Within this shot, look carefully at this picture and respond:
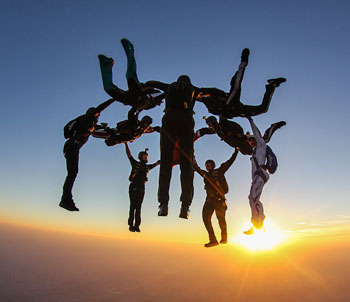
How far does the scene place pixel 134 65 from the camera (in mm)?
4477

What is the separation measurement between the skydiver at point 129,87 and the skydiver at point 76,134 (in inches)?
32.6

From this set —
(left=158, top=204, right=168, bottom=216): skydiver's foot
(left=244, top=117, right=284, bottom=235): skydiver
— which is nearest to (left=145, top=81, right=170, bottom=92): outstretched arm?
(left=244, top=117, right=284, bottom=235): skydiver

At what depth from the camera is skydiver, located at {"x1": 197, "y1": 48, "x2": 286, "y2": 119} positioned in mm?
4789

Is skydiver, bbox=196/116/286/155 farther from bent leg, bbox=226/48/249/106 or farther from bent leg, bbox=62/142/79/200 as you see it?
bent leg, bbox=62/142/79/200

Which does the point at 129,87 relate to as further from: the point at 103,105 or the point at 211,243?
the point at 211,243

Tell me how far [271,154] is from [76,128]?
176 inches

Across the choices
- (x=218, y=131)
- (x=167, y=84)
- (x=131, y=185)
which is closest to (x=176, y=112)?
(x=167, y=84)

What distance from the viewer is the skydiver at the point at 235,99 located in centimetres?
479

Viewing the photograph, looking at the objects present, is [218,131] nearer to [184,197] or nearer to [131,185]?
[184,197]

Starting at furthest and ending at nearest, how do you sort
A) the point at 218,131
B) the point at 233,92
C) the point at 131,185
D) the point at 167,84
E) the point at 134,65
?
the point at 131,185 < the point at 218,131 < the point at 167,84 < the point at 233,92 < the point at 134,65

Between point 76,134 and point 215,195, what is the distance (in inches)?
168

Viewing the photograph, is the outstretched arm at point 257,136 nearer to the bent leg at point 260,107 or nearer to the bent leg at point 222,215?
the bent leg at point 260,107

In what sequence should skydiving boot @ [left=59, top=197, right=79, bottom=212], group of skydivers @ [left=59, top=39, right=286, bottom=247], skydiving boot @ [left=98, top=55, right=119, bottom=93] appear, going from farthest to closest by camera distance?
skydiving boot @ [left=59, top=197, right=79, bottom=212]
group of skydivers @ [left=59, top=39, right=286, bottom=247]
skydiving boot @ [left=98, top=55, right=119, bottom=93]

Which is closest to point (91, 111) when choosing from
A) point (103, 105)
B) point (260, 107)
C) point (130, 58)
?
point (103, 105)
